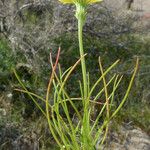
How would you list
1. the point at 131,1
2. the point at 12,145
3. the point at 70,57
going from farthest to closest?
1. the point at 131,1
2. the point at 70,57
3. the point at 12,145

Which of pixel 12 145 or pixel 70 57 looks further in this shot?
pixel 70 57

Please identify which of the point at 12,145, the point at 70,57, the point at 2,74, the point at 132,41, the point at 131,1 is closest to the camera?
the point at 12,145

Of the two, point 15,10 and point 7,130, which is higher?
point 15,10

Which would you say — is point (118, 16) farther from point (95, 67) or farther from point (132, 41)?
point (95, 67)

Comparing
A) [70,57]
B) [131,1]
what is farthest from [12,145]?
[131,1]

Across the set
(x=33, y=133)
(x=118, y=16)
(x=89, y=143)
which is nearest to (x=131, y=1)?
(x=118, y=16)

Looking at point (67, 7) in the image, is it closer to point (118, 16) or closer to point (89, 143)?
point (118, 16)
